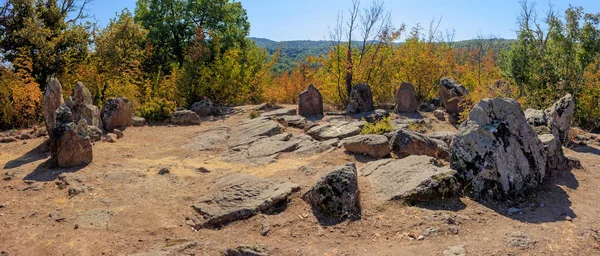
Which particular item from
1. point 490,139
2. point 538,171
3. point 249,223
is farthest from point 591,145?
point 249,223

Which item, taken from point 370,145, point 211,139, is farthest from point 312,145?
point 211,139

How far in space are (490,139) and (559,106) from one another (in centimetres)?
329

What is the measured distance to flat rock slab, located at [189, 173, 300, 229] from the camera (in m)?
5.21

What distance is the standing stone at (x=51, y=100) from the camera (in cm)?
850

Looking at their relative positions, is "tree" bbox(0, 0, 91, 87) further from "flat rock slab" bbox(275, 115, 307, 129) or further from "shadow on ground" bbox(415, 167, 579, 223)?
"shadow on ground" bbox(415, 167, 579, 223)

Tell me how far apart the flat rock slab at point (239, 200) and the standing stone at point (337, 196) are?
1.53ft

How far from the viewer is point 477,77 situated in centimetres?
1476

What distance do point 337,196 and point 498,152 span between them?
2268mm

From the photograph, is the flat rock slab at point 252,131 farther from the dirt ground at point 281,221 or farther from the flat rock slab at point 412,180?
the flat rock slab at point 412,180

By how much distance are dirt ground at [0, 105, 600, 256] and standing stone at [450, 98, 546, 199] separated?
0.77 feet

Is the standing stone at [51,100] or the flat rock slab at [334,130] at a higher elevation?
the standing stone at [51,100]

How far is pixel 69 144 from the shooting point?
282 inches

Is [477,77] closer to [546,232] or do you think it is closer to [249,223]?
[546,232]

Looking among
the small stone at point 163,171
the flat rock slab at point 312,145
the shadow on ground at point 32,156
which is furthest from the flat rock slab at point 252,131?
the shadow on ground at point 32,156
